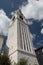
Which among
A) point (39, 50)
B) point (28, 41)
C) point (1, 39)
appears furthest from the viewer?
point (39, 50)

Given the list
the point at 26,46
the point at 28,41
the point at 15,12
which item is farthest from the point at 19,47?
the point at 15,12

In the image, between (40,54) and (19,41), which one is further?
(40,54)

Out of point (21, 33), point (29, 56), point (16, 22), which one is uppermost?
point (16, 22)

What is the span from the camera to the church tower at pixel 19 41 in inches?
1932

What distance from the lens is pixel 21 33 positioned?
5556cm

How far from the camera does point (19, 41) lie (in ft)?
170

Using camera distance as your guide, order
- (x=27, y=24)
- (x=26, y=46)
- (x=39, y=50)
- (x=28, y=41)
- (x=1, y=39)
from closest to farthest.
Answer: (x=1, y=39), (x=26, y=46), (x=28, y=41), (x=27, y=24), (x=39, y=50)

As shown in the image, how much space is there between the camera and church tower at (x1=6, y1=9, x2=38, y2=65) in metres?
49.1

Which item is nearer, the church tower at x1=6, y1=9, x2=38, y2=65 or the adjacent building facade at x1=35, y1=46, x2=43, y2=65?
the church tower at x1=6, y1=9, x2=38, y2=65

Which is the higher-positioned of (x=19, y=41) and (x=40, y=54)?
(x=19, y=41)

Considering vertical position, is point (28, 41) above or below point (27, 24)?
below

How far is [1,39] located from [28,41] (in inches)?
651

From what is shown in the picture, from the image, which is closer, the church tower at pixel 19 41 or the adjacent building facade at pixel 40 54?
the church tower at pixel 19 41

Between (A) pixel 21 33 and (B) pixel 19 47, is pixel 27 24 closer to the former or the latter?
(A) pixel 21 33
